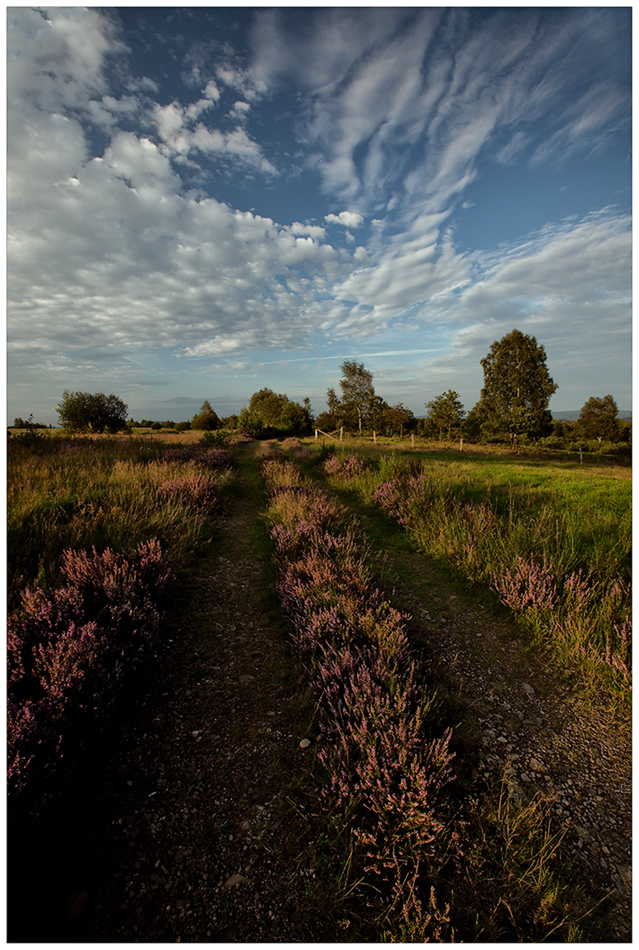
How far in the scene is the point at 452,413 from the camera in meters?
43.3

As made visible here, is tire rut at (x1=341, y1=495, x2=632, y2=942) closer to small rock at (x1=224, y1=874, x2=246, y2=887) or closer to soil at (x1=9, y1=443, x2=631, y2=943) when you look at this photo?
soil at (x1=9, y1=443, x2=631, y2=943)

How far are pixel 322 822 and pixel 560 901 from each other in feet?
4.16

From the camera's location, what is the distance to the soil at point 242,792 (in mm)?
1661

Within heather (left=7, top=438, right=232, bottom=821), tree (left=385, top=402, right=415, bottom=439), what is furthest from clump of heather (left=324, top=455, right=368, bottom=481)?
tree (left=385, top=402, right=415, bottom=439)

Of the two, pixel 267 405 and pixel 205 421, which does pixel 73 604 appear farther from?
pixel 267 405

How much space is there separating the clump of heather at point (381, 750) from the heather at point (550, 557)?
1.84 metres

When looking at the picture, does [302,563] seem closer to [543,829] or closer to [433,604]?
[433,604]

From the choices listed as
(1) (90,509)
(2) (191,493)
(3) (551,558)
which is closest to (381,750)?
(3) (551,558)

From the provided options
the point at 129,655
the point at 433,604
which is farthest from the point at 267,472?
the point at 129,655

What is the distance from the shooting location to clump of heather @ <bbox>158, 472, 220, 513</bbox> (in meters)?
8.21

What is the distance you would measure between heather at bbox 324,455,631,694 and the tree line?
27.7 meters

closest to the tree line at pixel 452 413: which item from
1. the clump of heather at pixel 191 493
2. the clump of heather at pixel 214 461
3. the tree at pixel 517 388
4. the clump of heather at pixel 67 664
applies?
the tree at pixel 517 388

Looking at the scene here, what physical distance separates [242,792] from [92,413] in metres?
34.2

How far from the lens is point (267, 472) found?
13141 mm
